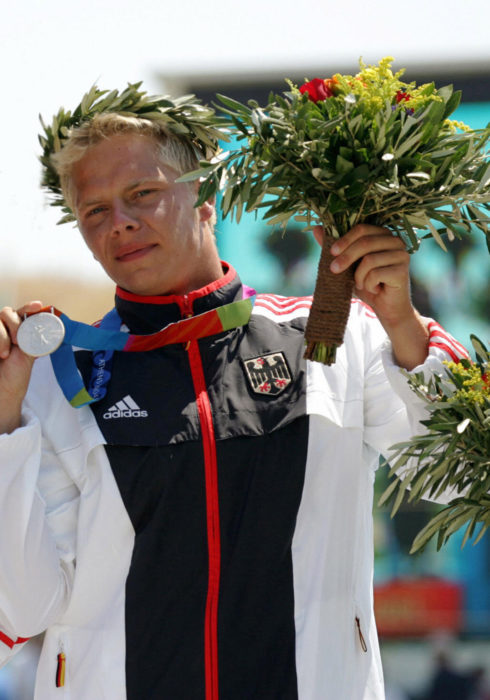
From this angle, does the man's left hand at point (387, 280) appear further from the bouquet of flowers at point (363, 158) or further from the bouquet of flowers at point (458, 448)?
the bouquet of flowers at point (458, 448)

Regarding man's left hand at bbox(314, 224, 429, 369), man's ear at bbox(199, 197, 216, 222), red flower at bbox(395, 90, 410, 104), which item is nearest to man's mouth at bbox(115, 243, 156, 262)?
man's ear at bbox(199, 197, 216, 222)

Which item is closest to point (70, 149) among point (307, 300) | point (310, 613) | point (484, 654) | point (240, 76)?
point (307, 300)

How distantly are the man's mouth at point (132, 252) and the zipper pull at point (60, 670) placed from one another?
1064 millimetres

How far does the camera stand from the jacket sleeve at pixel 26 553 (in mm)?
2510

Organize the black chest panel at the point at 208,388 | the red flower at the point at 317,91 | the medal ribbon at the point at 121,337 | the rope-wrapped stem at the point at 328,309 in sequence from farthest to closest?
the medal ribbon at the point at 121,337 → the black chest panel at the point at 208,388 → the rope-wrapped stem at the point at 328,309 → the red flower at the point at 317,91

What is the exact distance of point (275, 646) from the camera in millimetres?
2551

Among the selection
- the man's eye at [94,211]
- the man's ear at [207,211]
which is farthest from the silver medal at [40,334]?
the man's ear at [207,211]

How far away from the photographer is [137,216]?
280 cm

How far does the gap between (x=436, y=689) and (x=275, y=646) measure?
3.01 m

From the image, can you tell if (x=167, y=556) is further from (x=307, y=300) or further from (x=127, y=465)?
(x=307, y=300)

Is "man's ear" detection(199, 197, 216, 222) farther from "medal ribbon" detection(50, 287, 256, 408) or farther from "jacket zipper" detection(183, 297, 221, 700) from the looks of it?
"jacket zipper" detection(183, 297, 221, 700)

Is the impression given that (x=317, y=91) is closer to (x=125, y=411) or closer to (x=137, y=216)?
(x=137, y=216)

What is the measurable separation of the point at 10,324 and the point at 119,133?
671 millimetres

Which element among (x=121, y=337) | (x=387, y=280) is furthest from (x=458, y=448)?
(x=121, y=337)
